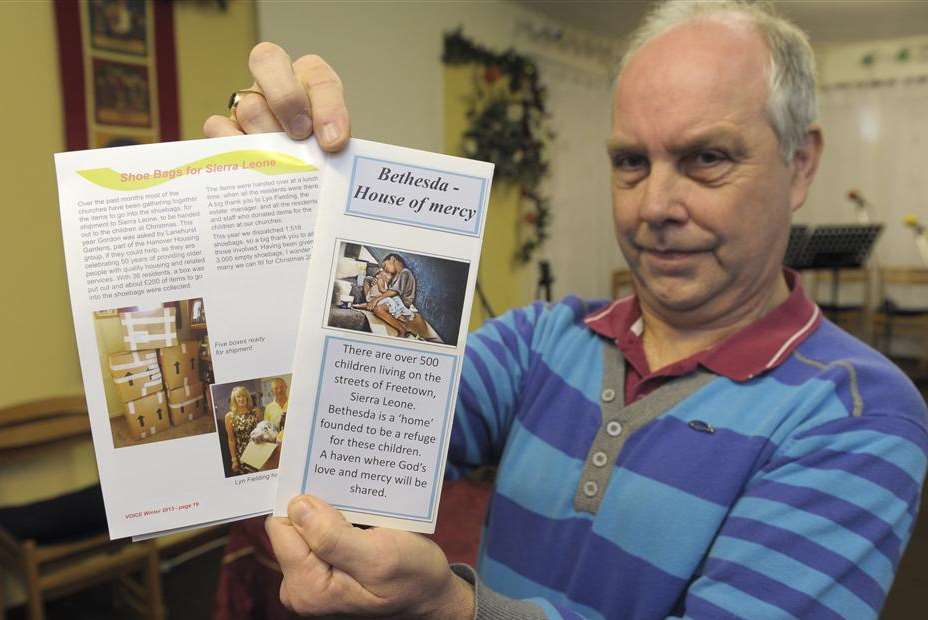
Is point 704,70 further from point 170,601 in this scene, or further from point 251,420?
point 170,601

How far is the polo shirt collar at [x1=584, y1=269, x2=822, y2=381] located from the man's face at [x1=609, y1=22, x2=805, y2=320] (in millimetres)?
57

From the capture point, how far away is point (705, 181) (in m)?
0.92

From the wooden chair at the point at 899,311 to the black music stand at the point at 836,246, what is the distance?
92 centimetres

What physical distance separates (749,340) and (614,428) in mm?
225

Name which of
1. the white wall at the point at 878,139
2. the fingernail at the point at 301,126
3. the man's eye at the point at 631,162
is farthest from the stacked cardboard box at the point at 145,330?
the white wall at the point at 878,139

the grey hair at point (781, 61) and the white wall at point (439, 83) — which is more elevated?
the white wall at point (439, 83)

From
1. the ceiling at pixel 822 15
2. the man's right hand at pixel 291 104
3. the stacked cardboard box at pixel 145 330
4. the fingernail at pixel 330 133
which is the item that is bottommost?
the stacked cardboard box at pixel 145 330

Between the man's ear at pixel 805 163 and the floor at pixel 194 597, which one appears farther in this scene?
the floor at pixel 194 597

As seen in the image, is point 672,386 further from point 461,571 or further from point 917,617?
point 917,617

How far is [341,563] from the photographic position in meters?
0.60

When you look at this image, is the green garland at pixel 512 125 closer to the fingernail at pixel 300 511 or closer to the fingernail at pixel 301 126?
the fingernail at pixel 301 126

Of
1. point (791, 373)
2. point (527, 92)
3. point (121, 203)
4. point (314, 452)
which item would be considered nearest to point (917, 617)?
point (791, 373)

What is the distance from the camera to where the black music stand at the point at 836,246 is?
5.37 metres

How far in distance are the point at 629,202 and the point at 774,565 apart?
516 mm
